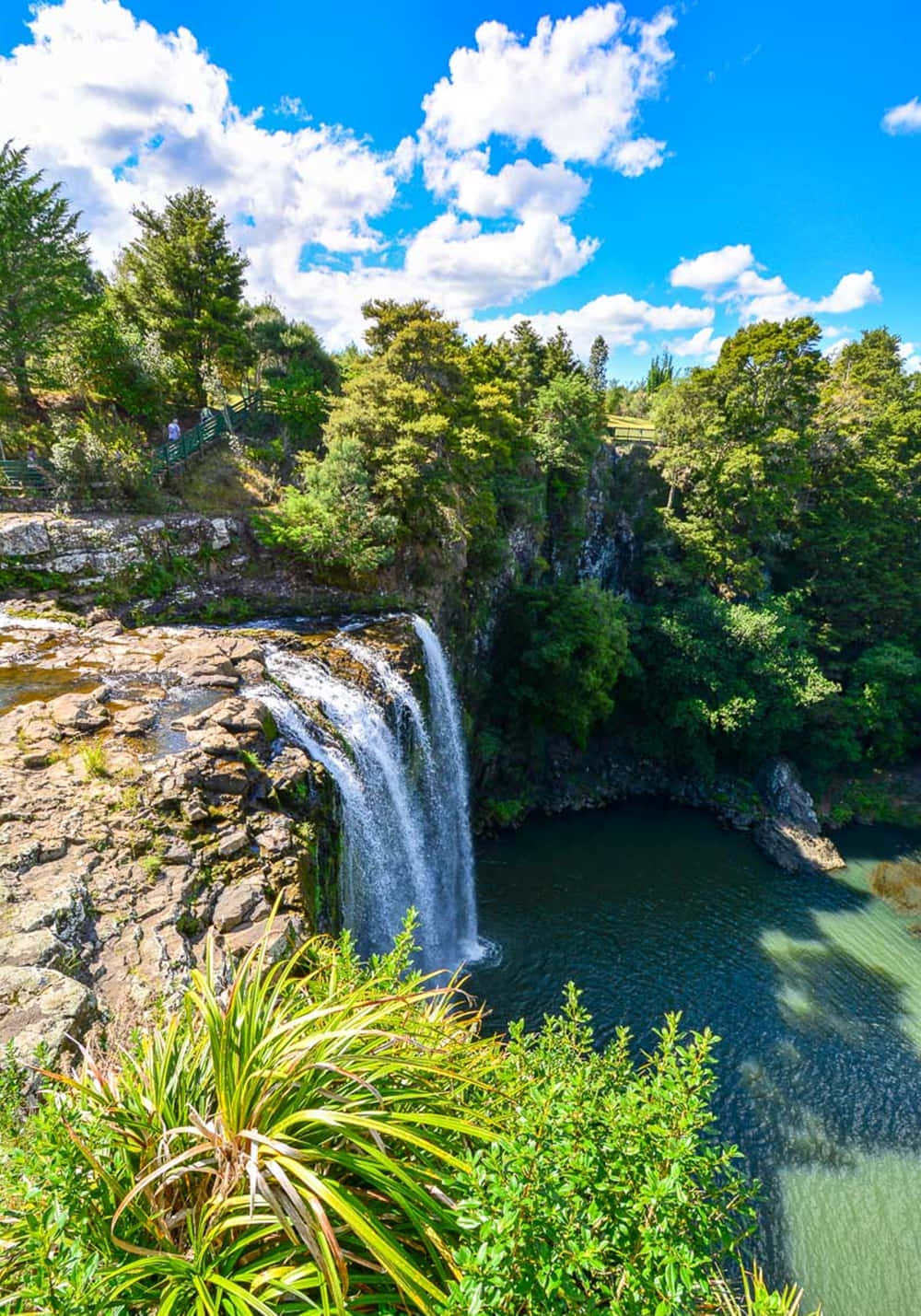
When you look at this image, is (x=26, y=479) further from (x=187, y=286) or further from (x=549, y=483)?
(x=549, y=483)

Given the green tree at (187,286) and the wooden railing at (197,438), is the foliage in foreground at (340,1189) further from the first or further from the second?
the green tree at (187,286)

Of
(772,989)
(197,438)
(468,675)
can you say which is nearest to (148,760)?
(468,675)

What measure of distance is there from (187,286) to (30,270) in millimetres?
4743

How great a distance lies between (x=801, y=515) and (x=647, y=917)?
21.2 meters

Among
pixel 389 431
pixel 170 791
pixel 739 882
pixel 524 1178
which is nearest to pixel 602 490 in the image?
pixel 389 431

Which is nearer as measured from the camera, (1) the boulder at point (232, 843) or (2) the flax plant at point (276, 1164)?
(2) the flax plant at point (276, 1164)

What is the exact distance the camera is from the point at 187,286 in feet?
63.9

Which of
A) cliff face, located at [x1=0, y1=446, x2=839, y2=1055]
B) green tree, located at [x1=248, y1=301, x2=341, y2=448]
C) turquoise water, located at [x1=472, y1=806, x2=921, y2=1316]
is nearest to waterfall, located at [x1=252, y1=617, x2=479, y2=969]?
cliff face, located at [x1=0, y1=446, x2=839, y2=1055]

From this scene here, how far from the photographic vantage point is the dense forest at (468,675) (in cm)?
241

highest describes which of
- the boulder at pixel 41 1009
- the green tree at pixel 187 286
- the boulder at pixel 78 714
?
the green tree at pixel 187 286

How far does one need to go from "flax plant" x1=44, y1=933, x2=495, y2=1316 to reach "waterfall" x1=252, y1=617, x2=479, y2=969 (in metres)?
6.23

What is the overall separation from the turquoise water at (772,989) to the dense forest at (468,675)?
1180mm

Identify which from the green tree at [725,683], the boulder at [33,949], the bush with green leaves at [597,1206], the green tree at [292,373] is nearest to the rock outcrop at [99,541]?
the green tree at [292,373]

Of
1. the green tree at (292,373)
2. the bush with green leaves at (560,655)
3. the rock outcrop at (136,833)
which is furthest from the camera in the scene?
the green tree at (292,373)
